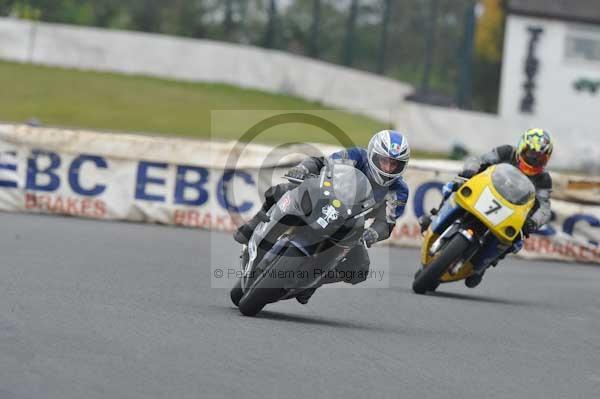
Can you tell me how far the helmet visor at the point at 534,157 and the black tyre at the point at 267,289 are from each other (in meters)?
4.09

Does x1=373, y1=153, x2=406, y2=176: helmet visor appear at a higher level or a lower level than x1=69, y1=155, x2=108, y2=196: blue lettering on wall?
higher

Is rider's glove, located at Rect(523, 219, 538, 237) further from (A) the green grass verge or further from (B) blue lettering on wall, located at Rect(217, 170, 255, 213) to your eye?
(A) the green grass verge

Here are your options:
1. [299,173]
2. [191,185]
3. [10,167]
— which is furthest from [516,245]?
[10,167]

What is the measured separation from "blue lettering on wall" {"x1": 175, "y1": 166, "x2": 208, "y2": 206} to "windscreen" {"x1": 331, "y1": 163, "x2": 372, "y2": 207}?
7684 millimetres

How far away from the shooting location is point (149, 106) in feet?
108

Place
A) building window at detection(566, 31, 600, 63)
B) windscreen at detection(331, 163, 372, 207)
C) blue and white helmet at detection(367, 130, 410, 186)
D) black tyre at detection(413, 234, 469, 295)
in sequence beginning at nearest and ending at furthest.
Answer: windscreen at detection(331, 163, 372, 207)
blue and white helmet at detection(367, 130, 410, 186)
black tyre at detection(413, 234, 469, 295)
building window at detection(566, 31, 600, 63)

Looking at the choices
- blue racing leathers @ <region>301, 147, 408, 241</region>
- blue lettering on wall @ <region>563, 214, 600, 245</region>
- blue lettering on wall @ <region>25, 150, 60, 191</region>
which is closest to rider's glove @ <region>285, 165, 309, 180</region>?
blue racing leathers @ <region>301, 147, 408, 241</region>

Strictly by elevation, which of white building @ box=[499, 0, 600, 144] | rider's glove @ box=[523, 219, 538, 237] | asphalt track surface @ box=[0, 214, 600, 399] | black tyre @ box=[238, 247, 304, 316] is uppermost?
white building @ box=[499, 0, 600, 144]

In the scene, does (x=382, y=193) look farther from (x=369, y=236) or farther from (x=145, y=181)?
(x=145, y=181)

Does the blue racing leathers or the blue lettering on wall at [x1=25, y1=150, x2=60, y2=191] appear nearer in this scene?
the blue racing leathers

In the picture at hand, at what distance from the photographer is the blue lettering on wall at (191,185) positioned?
15844 millimetres

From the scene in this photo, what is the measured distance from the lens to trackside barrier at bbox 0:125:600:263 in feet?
51.7

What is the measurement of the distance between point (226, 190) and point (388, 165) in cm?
712

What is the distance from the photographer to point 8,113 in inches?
1184
